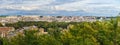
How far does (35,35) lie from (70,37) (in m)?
4.77

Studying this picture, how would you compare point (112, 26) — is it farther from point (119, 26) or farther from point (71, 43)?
point (71, 43)

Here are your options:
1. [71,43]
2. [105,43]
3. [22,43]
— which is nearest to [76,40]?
[71,43]

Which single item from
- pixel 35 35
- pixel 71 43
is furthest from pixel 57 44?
pixel 35 35

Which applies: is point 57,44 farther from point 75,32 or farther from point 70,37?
point 75,32

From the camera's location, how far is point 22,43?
4738 cm

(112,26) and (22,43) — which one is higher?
(112,26)

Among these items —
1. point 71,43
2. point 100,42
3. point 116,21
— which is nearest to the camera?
point 116,21

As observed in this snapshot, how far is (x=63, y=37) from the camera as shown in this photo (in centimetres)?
4412

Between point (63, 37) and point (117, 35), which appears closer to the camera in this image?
point (117, 35)

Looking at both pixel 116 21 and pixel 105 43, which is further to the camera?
pixel 105 43

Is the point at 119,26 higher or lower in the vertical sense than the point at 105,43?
higher

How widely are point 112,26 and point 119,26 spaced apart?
74 cm

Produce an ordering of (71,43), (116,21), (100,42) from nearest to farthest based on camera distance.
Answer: (116,21), (71,43), (100,42)

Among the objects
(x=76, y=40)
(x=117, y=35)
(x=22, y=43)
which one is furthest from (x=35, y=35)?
(x=117, y=35)
